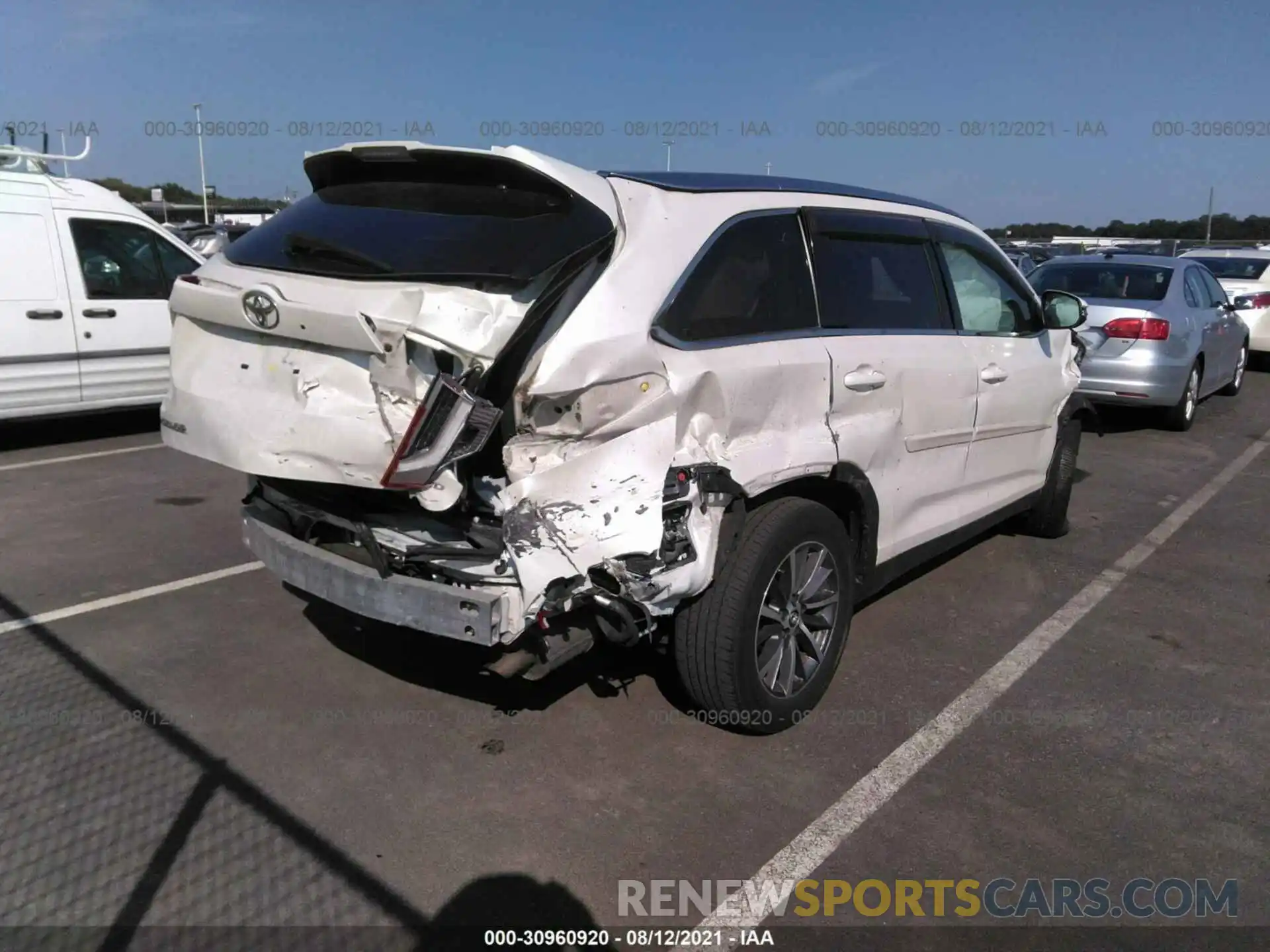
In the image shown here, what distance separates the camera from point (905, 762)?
353cm

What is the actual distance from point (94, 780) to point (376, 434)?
157 cm

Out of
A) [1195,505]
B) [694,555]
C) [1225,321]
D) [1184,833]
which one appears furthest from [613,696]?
[1225,321]

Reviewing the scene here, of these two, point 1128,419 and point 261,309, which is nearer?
point 261,309

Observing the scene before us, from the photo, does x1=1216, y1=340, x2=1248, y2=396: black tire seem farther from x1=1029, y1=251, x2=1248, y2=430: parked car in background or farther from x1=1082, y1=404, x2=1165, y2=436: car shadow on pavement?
x1=1082, y1=404, x2=1165, y2=436: car shadow on pavement

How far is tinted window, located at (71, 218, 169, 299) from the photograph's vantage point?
792 cm

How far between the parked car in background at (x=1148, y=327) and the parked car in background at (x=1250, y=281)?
4.14 metres

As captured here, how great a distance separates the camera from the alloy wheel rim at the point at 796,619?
3531mm

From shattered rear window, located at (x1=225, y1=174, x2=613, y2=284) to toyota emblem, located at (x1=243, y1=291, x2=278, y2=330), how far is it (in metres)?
0.19

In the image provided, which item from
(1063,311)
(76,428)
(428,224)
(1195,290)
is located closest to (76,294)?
(76,428)

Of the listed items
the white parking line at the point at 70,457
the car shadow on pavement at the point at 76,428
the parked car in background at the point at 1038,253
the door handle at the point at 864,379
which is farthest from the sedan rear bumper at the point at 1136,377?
the parked car in background at the point at 1038,253

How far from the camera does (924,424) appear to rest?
4207mm

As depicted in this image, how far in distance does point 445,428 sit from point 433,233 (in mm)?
759

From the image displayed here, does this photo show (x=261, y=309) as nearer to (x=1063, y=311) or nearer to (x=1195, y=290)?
(x=1063, y=311)

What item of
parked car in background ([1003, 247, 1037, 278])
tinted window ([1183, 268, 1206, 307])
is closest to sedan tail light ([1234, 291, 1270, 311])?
tinted window ([1183, 268, 1206, 307])
